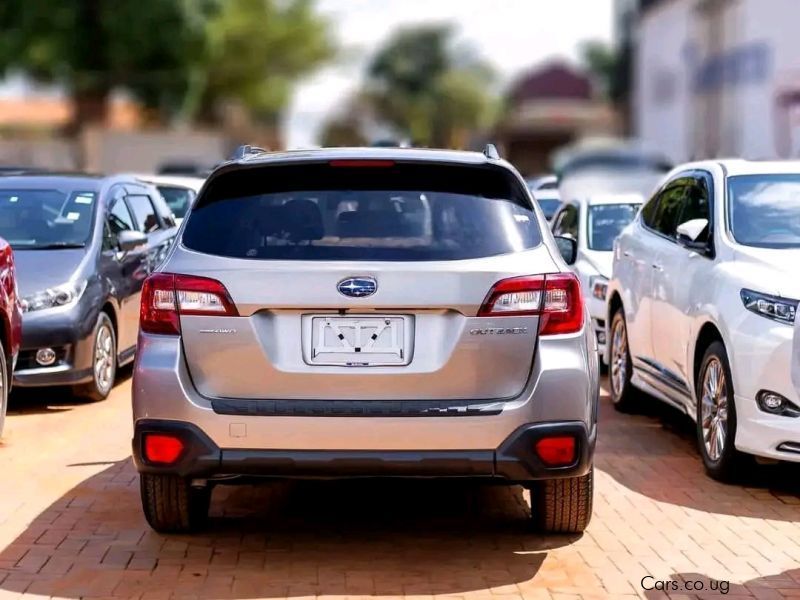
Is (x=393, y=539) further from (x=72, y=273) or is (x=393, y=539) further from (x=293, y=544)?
(x=72, y=273)

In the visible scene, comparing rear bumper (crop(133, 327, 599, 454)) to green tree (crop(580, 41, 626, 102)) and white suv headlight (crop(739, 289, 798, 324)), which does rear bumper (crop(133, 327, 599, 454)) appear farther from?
green tree (crop(580, 41, 626, 102))

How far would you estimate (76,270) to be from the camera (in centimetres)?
1087

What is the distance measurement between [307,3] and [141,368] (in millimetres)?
62542

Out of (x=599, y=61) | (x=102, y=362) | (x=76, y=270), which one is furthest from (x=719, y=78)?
(x=599, y=61)

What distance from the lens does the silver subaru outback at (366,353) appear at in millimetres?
5992

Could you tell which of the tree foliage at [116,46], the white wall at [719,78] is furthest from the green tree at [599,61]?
the tree foliage at [116,46]

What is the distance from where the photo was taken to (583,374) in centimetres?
619

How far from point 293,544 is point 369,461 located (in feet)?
3.14

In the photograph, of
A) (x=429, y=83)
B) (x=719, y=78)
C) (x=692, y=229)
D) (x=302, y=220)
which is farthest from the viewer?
(x=429, y=83)

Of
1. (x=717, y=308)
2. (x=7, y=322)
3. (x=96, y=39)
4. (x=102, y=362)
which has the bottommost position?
(x=102, y=362)

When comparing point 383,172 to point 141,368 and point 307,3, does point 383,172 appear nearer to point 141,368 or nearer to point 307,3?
point 141,368

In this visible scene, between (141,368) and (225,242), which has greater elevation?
(225,242)

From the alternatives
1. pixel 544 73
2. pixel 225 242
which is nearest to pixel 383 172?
pixel 225 242

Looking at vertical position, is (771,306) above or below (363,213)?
below
